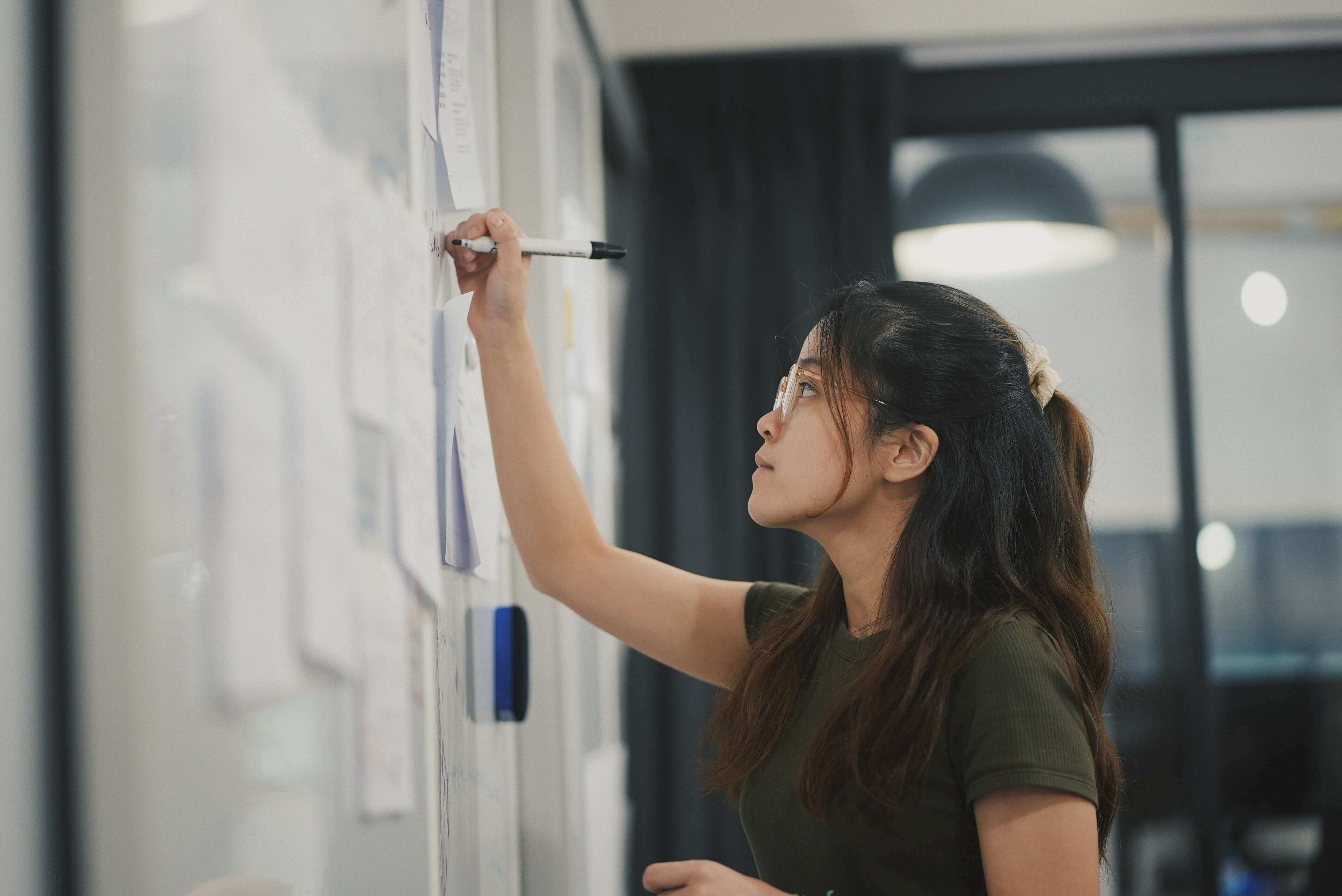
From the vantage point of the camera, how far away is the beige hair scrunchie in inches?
44.6

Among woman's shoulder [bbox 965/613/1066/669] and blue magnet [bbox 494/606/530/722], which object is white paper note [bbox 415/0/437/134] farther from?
woman's shoulder [bbox 965/613/1066/669]

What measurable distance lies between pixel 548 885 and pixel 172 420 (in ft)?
3.53

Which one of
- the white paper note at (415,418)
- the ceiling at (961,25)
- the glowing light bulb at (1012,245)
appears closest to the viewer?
the white paper note at (415,418)

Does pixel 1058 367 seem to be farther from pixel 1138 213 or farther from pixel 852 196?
pixel 852 196

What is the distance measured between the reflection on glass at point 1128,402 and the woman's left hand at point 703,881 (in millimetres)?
1912

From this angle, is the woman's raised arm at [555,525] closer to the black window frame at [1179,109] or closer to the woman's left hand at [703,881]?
the woman's left hand at [703,881]

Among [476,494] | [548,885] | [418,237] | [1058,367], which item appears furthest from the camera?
[1058,367]

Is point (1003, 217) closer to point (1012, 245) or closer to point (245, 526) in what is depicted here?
point (1012, 245)

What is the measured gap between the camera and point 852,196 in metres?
2.43

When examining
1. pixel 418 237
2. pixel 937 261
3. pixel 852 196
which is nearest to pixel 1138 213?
pixel 937 261

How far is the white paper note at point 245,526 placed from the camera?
49 cm

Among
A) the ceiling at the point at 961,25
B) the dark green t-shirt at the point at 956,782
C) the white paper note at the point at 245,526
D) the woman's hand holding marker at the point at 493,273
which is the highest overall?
the ceiling at the point at 961,25

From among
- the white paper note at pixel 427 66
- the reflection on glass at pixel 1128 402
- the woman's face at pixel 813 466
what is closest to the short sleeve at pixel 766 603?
the woman's face at pixel 813 466

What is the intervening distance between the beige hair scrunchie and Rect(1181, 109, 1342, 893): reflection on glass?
160 centimetres
